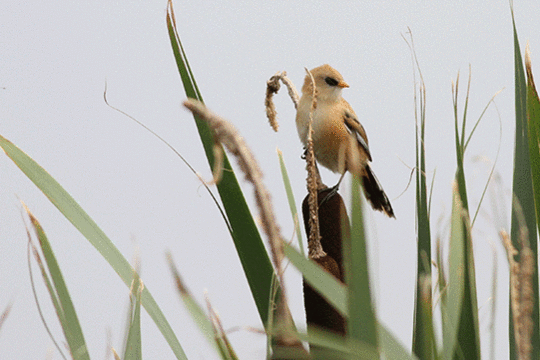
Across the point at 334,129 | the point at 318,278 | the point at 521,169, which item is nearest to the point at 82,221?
the point at 318,278

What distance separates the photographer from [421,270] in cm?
60

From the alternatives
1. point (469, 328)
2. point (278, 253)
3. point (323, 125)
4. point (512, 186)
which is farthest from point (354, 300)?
point (323, 125)

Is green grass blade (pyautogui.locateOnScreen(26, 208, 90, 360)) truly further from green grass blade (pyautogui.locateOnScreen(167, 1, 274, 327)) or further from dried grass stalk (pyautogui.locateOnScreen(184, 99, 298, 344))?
dried grass stalk (pyautogui.locateOnScreen(184, 99, 298, 344))

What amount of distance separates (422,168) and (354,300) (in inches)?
13.4

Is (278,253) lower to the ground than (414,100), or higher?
lower

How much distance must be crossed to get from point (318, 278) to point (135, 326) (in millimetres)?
264

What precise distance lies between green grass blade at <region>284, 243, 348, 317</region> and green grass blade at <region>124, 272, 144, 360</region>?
235 millimetres

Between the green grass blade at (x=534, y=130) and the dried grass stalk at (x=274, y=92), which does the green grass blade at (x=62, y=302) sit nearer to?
the dried grass stalk at (x=274, y=92)

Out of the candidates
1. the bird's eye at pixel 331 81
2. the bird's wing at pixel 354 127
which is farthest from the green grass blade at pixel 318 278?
the bird's eye at pixel 331 81

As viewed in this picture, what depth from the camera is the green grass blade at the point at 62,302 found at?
1.98ft

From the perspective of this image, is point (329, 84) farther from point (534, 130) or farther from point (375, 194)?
point (534, 130)

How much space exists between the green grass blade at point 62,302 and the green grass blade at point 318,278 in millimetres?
332

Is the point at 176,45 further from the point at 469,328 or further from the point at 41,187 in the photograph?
the point at 469,328

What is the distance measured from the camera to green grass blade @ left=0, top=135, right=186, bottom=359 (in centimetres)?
63
